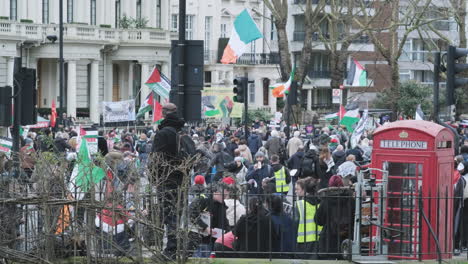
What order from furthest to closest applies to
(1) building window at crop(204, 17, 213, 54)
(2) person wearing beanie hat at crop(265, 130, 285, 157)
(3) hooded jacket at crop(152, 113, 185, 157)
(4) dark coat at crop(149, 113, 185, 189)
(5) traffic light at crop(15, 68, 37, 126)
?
(1) building window at crop(204, 17, 213, 54)
(2) person wearing beanie hat at crop(265, 130, 285, 157)
(5) traffic light at crop(15, 68, 37, 126)
(3) hooded jacket at crop(152, 113, 185, 157)
(4) dark coat at crop(149, 113, 185, 189)

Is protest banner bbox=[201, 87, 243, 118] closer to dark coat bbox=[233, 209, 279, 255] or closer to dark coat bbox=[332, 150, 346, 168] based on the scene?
dark coat bbox=[332, 150, 346, 168]

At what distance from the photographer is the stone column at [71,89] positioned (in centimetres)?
6431

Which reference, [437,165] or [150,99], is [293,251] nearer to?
[437,165]

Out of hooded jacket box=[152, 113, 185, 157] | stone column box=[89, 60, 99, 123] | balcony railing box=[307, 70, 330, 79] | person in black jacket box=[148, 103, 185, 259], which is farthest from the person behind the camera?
balcony railing box=[307, 70, 330, 79]

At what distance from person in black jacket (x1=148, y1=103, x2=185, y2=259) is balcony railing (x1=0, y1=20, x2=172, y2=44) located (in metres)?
45.7

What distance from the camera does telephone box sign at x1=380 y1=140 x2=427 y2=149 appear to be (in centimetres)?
1538

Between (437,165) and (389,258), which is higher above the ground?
(437,165)

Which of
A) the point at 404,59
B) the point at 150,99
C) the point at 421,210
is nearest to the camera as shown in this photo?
the point at 421,210

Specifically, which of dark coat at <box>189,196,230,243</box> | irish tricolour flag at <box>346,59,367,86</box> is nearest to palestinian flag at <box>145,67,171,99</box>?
irish tricolour flag at <box>346,59,367,86</box>

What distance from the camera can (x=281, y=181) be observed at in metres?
23.8

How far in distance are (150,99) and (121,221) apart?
98.2 ft

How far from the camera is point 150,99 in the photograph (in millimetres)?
42250

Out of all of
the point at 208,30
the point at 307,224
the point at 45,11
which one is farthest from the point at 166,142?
the point at 208,30

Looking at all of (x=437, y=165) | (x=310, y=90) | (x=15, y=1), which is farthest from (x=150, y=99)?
(x=310, y=90)
